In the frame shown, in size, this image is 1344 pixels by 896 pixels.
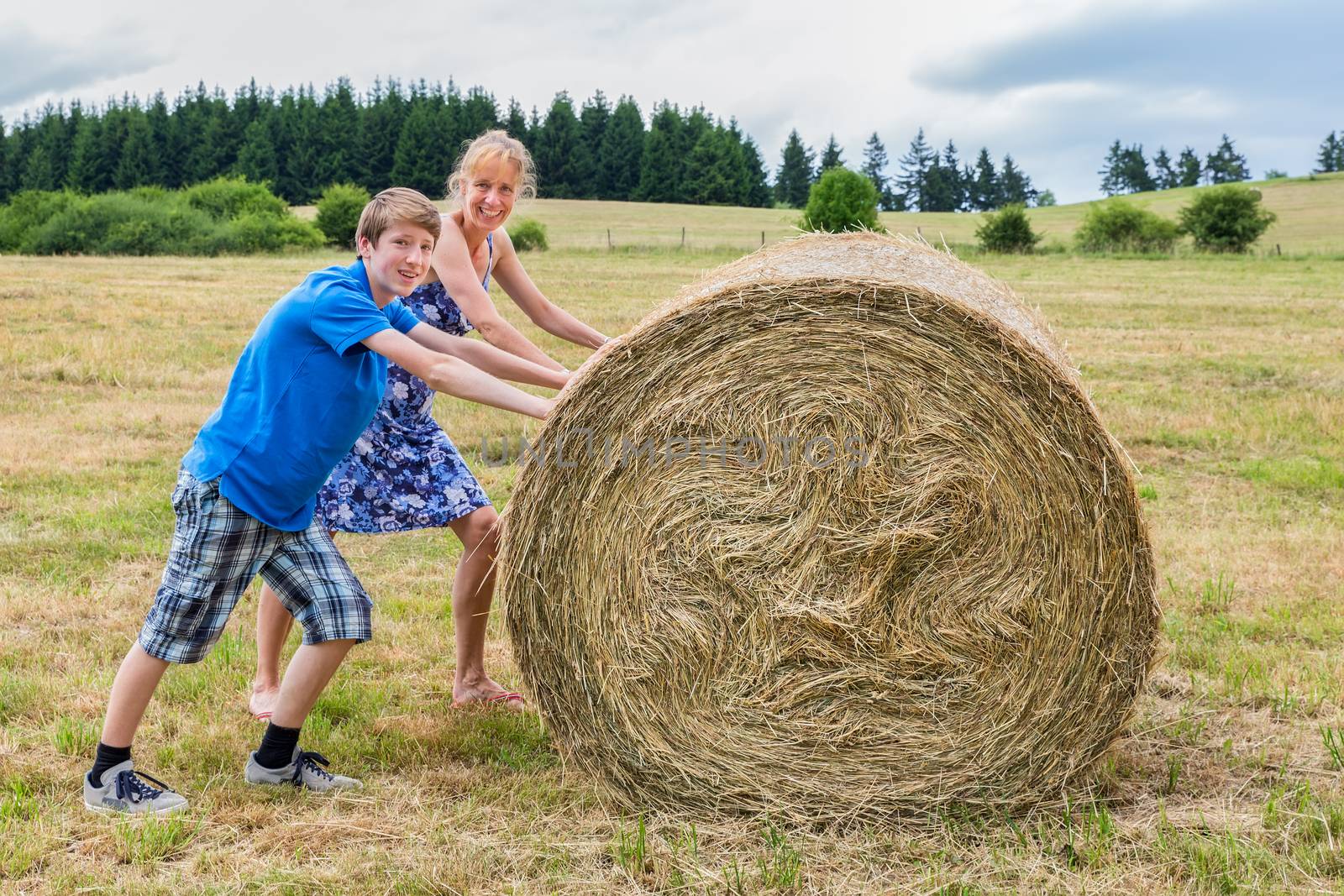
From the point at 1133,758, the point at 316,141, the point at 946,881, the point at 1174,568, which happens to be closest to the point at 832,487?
the point at 946,881

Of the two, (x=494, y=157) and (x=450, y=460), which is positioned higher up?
(x=494, y=157)

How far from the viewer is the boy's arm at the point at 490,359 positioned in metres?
3.71

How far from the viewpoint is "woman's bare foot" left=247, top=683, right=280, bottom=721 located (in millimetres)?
4164

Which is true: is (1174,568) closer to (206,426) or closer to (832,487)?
(832,487)

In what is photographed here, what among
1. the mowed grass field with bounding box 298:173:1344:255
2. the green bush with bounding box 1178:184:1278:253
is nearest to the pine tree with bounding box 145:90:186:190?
the mowed grass field with bounding box 298:173:1344:255

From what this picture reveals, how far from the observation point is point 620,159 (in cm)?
8262

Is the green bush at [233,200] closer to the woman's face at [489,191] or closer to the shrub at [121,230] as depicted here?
the shrub at [121,230]

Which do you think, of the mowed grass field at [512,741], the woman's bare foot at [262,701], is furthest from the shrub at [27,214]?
the woman's bare foot at [262,701]

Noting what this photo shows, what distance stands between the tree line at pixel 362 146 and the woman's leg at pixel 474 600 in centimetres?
6939

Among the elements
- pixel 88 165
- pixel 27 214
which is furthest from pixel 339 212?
pixel 88 165

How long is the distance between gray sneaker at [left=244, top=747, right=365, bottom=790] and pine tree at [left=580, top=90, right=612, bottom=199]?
262ft

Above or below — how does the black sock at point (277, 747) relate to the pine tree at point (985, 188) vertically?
below

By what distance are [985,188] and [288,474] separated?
99.8 metres

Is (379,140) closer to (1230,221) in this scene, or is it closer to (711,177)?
(711,177)
